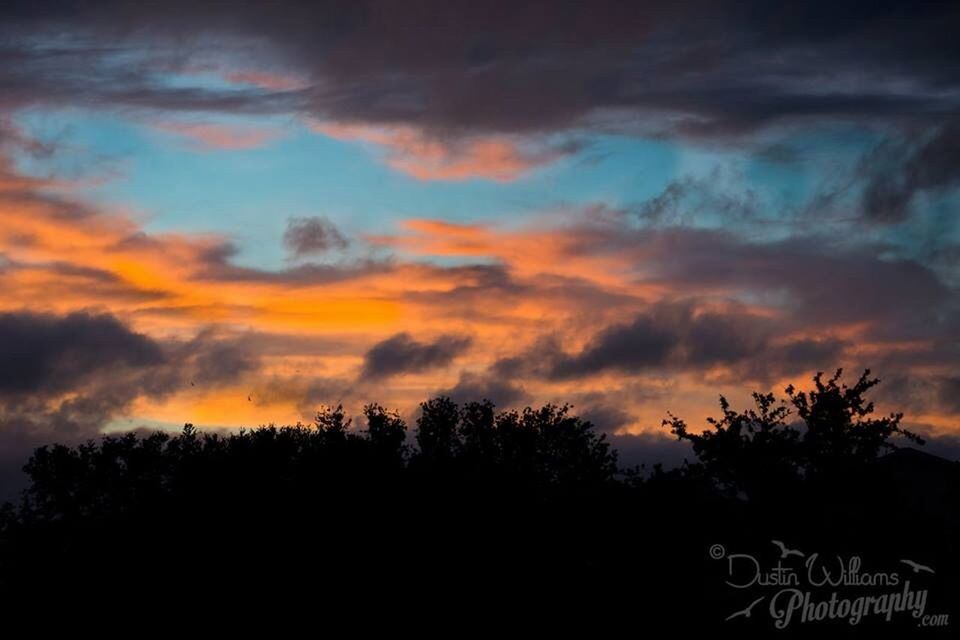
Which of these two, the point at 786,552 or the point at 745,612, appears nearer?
the point at 745,612

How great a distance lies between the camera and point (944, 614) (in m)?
27.8

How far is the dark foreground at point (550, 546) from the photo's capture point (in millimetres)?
28719

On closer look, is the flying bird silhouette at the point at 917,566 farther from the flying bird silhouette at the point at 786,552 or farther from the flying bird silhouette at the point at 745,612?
the flying bird silhouette at the point at 745,612

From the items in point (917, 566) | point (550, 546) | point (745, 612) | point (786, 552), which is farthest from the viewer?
point (550, 546)

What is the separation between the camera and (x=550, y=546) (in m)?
34.1

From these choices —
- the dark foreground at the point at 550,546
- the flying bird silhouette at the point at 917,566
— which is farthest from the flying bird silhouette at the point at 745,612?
the flying bird silhouette at the point at 917,566

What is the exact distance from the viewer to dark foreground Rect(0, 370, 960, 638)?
28719 mm

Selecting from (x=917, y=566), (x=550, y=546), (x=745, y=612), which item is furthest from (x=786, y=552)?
(x=550, y=546)

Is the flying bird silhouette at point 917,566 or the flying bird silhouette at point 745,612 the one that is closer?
the flying bird silhouette at point 745,612

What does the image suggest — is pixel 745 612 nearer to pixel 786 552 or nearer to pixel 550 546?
pixel 786 552

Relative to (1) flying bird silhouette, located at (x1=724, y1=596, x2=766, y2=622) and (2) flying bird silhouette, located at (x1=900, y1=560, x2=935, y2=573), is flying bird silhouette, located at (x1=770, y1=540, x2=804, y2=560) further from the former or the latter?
(2) flying bird silhouette, located at (x1=900, y1=560, x2=935, y2=573)

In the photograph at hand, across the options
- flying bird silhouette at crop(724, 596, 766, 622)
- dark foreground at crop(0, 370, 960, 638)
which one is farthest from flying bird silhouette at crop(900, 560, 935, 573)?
flying bird silhouette at crop(724, 596, 766, 622)

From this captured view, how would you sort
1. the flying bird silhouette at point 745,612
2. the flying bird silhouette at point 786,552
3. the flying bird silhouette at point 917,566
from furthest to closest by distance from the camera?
the flying bird silhouette at point 786,552
the flying bird silhouette at point 917,566
the flying bird silhouette at point 745,612

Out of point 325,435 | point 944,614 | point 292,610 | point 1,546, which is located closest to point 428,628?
point 292,610
